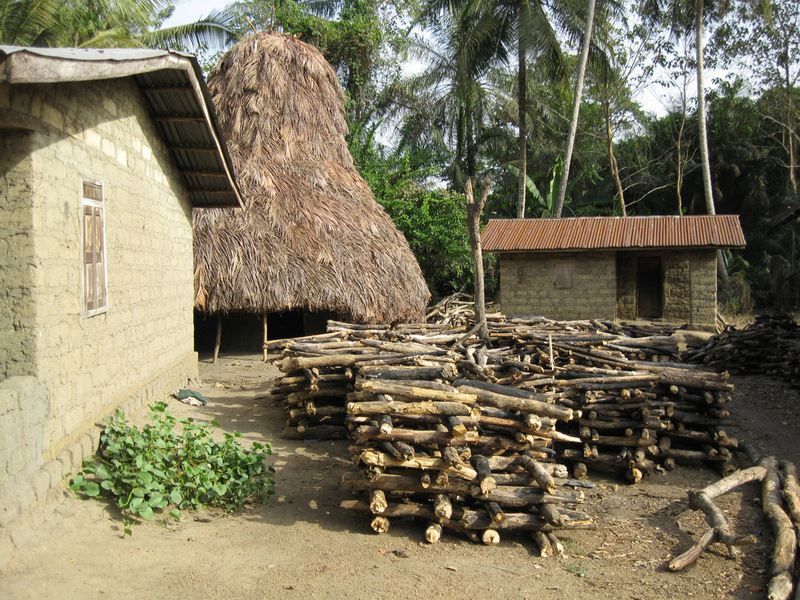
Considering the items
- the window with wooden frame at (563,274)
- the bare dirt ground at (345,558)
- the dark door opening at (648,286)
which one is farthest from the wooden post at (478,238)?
the dark door opening at (648,286)

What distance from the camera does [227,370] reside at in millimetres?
12992

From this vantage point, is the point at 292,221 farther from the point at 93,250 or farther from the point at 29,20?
the point at 29,20

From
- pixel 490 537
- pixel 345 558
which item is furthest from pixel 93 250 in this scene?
pixel 490 537

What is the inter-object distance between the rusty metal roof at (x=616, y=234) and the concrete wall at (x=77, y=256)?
30.9ft

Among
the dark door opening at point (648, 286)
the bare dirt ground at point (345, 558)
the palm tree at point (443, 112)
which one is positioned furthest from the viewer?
the palm tree at point (443, 112)

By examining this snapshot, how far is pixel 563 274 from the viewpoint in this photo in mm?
16328

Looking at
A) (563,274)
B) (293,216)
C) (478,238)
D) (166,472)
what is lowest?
(166,472)

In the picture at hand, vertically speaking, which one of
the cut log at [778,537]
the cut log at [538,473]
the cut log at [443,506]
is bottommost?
the cut log at [778,537]

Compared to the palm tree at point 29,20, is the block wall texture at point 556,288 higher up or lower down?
lower down

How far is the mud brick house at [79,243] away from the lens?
4.59 m

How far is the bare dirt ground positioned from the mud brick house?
468 millimetres

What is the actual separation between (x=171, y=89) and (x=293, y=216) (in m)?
6.30

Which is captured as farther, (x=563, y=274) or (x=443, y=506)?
(x=563, y=274)

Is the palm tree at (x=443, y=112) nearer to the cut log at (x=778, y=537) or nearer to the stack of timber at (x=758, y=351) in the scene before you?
the stack of timber at (x=758, y=351)
